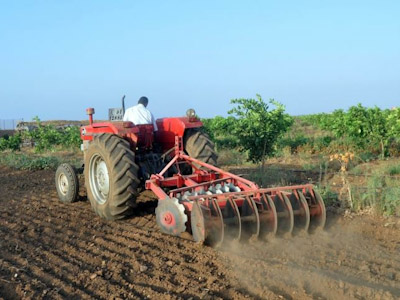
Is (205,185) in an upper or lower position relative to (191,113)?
Result: lower

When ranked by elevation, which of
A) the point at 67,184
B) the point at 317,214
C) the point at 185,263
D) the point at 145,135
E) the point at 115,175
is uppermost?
the point at 145,135

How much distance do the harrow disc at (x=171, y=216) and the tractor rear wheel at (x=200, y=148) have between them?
1.43 metres

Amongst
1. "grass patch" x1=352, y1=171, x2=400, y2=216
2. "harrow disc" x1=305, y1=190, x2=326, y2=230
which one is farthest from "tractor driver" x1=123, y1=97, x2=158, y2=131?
"grass patch" x1=352, y1=171, x2=400, y2=216

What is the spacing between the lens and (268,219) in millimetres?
4672

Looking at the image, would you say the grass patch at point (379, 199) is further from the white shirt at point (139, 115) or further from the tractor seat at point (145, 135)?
the white shirt at point (139, 115)

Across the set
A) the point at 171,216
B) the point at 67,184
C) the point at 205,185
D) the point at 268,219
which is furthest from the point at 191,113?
the point at 67,184

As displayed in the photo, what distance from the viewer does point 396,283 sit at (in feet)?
11.4

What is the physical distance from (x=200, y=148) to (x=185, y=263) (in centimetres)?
237

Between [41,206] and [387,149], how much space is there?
1054 centimetres

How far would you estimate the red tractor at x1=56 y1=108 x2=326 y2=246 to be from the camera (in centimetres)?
456

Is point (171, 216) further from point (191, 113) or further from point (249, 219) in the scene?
point (191, 113)

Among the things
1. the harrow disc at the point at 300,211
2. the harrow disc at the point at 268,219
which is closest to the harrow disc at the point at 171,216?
the harrow disc at the point at 268,219

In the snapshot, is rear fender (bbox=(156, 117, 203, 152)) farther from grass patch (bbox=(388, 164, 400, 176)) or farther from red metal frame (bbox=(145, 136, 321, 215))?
grass patch (bbox=(388, 164, 400, 176))

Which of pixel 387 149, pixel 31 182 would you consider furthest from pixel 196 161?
pixel 387 149
